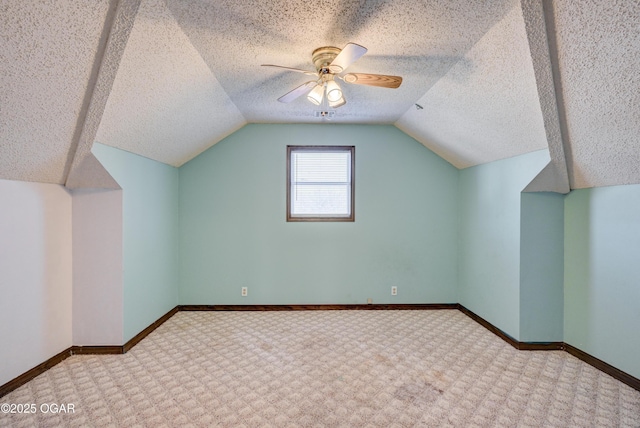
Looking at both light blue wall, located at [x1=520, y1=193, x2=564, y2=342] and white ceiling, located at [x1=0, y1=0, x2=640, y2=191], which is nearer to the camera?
white ceiling, located at [x1=0, y1=0, x2=640, y2=191]

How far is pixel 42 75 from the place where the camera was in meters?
2.00

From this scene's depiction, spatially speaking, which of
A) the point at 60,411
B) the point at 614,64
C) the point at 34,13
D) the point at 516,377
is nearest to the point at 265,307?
the point at 60,411

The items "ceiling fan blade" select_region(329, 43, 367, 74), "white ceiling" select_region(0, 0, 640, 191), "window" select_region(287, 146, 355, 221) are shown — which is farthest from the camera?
"window" select_region(287, 146, 355, 221)

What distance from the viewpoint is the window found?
4.87 metres

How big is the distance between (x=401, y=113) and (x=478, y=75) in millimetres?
1506

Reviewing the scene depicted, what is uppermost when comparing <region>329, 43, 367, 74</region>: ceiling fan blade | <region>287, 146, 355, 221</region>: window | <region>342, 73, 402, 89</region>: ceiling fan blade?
<region>329, 43, 367, 74</region>: ceiling fan blade

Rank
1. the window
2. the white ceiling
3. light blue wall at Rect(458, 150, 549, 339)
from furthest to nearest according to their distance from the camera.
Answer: the window → light blue wall at Rect(458, 150, 549, 339) → the white ceiling

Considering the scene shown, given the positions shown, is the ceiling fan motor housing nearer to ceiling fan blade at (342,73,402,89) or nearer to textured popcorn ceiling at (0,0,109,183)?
ceiling fan blade at (342,73,402,89)

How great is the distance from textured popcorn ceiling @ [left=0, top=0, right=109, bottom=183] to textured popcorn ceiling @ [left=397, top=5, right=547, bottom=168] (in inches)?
90.4

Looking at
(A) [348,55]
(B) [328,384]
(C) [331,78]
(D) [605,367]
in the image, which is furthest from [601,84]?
(B) [328,384]

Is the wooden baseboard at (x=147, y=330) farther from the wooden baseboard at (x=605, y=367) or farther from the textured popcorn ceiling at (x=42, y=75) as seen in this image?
the wooden baseboard at (x=605, y=367)

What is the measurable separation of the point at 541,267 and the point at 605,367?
930 mm

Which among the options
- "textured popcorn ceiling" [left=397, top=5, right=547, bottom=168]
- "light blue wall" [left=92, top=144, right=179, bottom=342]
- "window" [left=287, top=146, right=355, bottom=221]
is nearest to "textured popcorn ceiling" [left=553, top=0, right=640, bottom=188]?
"textured popcorn ceiling" [left=397, top=5, right=547, bottom=168]

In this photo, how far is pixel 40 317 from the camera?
294 centimetres
